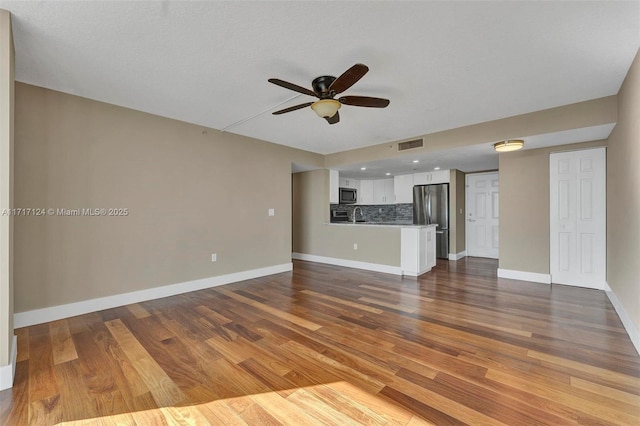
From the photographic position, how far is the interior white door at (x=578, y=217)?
4.01 metres

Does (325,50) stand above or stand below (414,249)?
above

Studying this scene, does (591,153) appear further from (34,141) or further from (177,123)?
(34,141)

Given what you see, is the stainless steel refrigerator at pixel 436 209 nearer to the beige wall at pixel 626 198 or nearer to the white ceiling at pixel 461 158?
the white ceiling at pixel 461 158

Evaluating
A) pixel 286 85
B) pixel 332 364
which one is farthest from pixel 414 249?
pixel 286 85

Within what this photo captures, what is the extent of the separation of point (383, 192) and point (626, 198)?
540 cm

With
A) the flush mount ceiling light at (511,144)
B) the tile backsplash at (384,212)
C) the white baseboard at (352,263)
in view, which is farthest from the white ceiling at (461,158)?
the white baseboard at (352,263)

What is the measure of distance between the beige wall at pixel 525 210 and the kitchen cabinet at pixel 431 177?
5.71ft

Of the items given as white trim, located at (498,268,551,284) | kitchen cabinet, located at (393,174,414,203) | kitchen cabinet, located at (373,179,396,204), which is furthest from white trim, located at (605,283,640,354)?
kitchen cabinet, located at (373,179,396,204)

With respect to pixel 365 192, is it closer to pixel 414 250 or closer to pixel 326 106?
pixel 414 250

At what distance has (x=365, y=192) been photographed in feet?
27.2

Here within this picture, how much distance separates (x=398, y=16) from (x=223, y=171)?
3.37 meters

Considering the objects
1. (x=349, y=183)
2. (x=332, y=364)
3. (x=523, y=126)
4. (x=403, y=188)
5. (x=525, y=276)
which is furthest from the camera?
(x=349, y=183)

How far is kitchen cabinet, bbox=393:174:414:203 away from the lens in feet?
23.6

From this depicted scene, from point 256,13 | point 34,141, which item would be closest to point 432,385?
point 256,13
